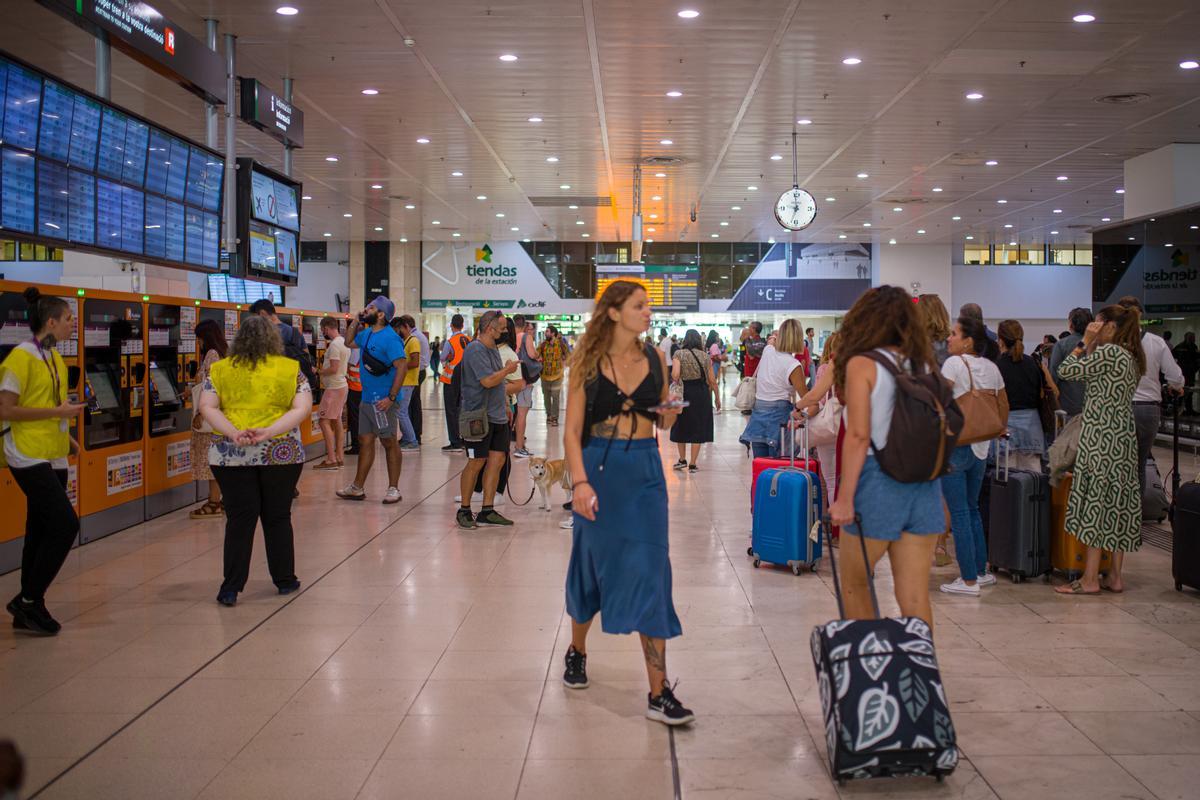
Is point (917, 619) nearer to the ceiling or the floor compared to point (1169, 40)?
nearer to the floor

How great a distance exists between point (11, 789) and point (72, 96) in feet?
22.5

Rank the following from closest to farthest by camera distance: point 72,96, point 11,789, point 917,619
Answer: point 11,789, point 917,619, point 72,96

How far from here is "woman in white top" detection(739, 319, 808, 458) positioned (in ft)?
27.3

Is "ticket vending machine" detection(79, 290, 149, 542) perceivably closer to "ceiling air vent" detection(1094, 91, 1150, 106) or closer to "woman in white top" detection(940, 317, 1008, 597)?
"woman in white top" detection(940, 317, 1008, 597)

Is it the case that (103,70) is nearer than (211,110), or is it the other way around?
(103,70)

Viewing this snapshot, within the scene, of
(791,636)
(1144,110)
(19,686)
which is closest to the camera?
(19,686)

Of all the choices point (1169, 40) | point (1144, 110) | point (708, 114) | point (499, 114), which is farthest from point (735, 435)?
point (1169, 40)

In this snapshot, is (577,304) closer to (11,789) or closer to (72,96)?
(72,96)

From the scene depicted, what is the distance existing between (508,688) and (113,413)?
16.4 feet

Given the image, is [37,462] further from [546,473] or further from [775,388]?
[775,388]

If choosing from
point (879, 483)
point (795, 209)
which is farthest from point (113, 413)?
point (795, 209)

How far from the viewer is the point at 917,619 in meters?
3.39

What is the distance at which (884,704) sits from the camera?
10.6ft

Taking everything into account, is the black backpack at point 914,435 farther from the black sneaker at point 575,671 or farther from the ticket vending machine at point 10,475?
the ticket vending machine at point 10,475
